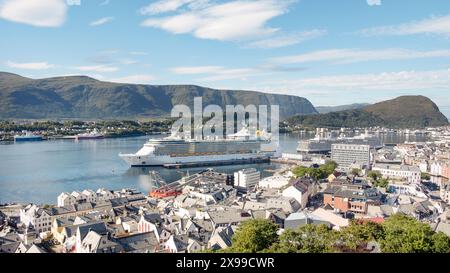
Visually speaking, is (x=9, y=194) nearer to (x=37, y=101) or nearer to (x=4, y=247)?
(x=4, y=247)

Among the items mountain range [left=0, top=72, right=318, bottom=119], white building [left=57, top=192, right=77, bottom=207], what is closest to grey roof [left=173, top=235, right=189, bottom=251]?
white building [left=57, top=192, right=77, bottom=207]

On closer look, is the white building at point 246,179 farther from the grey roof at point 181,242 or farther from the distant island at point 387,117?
the distant island at point 387,117

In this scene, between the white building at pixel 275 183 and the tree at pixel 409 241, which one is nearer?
the tree at pixel 409 241

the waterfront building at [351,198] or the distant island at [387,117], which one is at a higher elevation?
the distant island at [387,117]

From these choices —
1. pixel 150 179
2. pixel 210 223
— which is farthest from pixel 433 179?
pixel 210 223

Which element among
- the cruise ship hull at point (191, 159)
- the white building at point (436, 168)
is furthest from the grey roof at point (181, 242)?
the white building at point (436, 168)

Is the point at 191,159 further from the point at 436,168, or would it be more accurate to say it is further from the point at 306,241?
the point at 306,241
